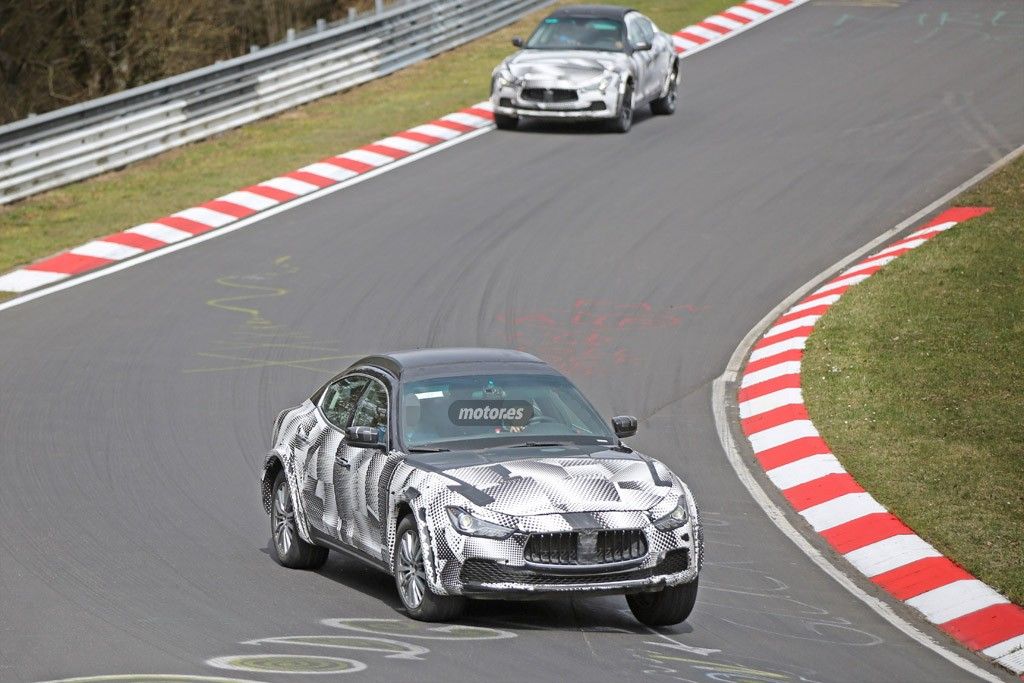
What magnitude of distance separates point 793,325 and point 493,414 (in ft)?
28.0

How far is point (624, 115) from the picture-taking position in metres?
26.9

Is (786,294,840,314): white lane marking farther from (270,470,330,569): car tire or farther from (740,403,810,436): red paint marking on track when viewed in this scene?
(270,470,330,569): car tire

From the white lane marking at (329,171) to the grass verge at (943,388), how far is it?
27.7ft

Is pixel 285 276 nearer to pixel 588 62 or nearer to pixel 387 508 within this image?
pixel 588 62

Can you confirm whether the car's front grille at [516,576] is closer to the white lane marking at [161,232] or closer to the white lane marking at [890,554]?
the white lane marking at [890,554]

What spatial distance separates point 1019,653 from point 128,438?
25.6ft

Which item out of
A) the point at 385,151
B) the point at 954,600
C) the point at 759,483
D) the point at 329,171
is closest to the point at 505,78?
the point at 385,151

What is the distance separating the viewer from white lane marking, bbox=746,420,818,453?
15.1 metres

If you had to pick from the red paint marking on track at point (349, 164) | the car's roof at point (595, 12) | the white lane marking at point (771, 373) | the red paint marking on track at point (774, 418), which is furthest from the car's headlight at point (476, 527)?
the car's roof at point (595, 12)

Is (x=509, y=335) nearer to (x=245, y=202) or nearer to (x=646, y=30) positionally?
(x=245, y=202)

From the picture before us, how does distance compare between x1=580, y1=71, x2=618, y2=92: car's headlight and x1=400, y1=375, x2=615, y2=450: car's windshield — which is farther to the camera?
x1=580, y1=71, x2=618, y2=92: car's headlight

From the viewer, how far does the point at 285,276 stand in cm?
2025

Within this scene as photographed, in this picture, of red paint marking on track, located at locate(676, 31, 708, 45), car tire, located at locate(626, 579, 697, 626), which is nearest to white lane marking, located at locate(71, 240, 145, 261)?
car tire, located at locate(626, 579, 697, 626)

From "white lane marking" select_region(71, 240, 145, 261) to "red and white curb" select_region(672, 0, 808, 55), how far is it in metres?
14.5
